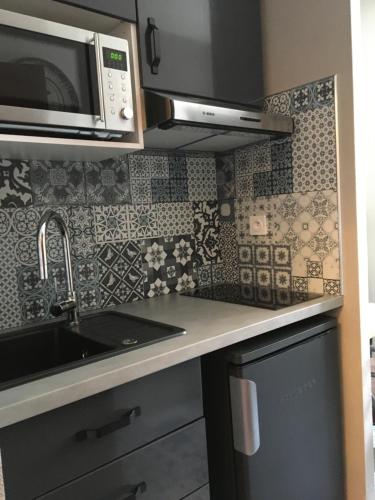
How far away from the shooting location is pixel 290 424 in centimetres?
130

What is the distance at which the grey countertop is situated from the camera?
819 mm

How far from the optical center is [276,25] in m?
1.60

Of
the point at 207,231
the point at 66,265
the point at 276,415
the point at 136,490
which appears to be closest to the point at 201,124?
the point at 66,265

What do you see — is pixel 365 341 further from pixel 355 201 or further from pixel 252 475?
pixel 252 475

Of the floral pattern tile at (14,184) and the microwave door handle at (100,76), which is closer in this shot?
the microwave door handle at (100,76)

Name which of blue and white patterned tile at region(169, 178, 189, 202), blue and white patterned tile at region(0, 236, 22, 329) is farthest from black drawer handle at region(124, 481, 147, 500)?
blue and white patterned tile at region(169, 178, 189, 202)

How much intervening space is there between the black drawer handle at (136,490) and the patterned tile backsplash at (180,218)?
2.18 ft

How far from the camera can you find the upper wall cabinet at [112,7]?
1.13m

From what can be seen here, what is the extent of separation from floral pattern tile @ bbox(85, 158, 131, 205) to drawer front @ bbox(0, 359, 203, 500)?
2.49ft

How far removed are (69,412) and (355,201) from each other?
1.12m

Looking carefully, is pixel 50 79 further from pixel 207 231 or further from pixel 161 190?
pixel 207 231

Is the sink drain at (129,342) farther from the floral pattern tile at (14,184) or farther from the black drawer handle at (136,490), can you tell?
the floral pattern tile at (14,184)

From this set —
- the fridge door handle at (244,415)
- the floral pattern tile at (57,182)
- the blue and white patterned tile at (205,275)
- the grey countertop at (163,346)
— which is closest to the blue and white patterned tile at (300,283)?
the grey countertop at (163,346)

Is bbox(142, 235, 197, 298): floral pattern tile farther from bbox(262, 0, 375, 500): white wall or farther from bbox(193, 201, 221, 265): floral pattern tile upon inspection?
bbox(262, 0, 375, 500): white wall
